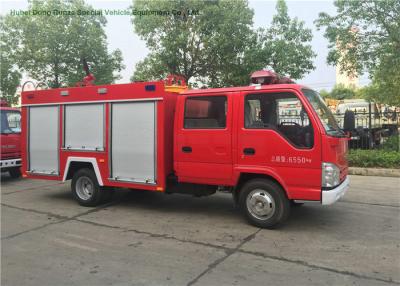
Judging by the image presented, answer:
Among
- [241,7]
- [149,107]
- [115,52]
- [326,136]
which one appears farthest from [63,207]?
[115,52]

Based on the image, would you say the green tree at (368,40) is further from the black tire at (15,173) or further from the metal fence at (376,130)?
the black tire at (15,173)

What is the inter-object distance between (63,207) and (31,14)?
43.6 ft

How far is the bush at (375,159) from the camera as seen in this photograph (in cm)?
1052

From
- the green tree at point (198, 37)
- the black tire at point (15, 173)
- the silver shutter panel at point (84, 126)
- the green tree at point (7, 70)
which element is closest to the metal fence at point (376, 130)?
the green tree at point (198, 37)

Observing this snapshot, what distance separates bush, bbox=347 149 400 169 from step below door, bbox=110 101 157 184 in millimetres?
6744

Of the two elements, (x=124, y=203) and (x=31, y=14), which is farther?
(x=31, y=14)

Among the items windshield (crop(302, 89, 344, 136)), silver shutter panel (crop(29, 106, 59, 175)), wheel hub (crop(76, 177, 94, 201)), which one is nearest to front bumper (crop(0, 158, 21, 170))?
silver shutter panel (crop(29, 106, 59, 175))

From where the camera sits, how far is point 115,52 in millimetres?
18688

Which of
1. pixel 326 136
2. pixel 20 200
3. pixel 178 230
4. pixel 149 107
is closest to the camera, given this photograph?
pixel 326 136

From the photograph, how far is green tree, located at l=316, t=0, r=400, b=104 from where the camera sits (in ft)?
37.9

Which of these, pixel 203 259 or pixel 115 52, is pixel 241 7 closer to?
pixel 115 52

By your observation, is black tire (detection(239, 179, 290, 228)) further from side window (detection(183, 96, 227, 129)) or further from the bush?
the bush

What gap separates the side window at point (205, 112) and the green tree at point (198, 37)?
8.37 meters

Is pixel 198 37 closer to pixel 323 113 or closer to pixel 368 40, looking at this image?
pixel 368 40
